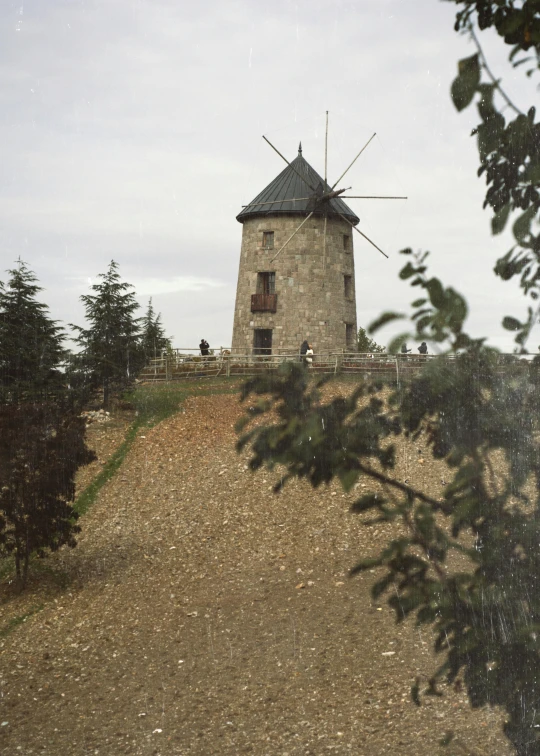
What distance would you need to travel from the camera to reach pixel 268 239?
33531mm

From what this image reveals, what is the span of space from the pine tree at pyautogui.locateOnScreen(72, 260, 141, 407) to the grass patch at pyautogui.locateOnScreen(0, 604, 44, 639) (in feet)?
32.5

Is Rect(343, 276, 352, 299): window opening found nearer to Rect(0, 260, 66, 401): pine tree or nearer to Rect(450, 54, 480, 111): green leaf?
Rect(0, 260, 66, 401): pine tree

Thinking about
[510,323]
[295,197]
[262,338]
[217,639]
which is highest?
[295,197]

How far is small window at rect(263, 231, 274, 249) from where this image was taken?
3334cm

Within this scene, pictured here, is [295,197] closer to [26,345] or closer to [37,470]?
[26,345]

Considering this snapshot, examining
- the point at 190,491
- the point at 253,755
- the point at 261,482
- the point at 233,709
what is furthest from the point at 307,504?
the point at 253,755

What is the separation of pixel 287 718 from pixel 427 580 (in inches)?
260

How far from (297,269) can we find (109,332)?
40.2 feet

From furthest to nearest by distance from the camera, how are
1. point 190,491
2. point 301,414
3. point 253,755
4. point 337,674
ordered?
1. point 190,491
2. point 337,674
3. point 253,755
4. point 301,414

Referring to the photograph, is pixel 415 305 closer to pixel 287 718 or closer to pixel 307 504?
pixel 287 718

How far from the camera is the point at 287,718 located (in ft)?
28.1

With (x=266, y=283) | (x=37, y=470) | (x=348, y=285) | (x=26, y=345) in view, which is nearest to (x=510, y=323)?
(x=37, y=470)

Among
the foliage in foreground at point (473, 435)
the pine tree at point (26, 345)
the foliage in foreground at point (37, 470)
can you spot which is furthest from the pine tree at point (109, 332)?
the foliage in foreground at point (473, 435)

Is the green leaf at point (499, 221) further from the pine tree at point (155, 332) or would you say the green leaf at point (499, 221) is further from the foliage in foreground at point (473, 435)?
the pine tree at point (155, 332)
